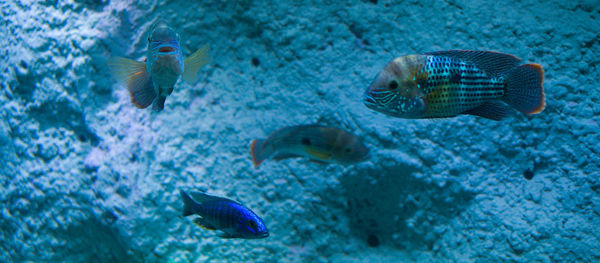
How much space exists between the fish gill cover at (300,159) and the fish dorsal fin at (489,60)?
96 centimetres

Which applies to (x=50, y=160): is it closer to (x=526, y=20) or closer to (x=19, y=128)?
(x=19, y=128)

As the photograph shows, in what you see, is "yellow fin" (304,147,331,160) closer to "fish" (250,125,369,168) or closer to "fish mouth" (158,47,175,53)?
"fish" (250,125,369,168)

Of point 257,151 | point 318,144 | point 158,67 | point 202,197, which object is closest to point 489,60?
point 318,144

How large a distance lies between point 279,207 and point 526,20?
2.16m

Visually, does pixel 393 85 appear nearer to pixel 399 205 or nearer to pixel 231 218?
pixel 231 218

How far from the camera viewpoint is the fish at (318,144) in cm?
185

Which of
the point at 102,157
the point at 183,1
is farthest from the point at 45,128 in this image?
the point at 183,1

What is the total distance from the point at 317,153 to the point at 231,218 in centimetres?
56

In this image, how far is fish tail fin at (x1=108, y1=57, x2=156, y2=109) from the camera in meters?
1.60

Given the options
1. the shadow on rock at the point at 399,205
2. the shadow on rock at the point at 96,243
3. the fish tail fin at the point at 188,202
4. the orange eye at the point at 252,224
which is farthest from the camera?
the shadow on rock at the point at 96,243

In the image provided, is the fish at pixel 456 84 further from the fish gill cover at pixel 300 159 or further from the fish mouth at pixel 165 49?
the fish gill cover at pixel 300 159

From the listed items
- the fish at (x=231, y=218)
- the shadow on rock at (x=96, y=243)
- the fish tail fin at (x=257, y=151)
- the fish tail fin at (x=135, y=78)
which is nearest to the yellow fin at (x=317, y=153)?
the fish tail fin at (x=257, y=151)

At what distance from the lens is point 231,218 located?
1.71m

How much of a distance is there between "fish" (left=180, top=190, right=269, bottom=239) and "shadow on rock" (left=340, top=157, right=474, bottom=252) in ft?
3.18
